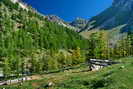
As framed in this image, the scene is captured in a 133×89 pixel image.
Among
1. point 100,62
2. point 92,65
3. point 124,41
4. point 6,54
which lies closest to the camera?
point 92,65

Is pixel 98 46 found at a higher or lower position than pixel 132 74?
higher

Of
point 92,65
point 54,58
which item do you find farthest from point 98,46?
point 92,65

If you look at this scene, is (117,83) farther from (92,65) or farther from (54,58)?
(54,58)

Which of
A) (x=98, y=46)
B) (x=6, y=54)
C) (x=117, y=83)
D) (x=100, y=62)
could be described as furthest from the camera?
(x=6, y=54)

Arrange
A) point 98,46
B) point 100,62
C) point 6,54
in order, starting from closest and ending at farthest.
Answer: point 100,62 < point 98,46 < point 6,54

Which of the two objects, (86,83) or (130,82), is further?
(86,83)

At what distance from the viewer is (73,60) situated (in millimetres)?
136000

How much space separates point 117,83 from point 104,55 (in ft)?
287

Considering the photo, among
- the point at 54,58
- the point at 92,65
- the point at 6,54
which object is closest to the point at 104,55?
the point at 54,58

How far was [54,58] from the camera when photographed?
140 m

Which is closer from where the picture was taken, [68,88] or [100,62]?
[68,88]

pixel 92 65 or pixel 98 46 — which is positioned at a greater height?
pixel 98 46

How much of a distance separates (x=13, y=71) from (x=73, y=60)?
32.7 metres

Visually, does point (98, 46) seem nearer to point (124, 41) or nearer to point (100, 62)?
point (124, 41)
